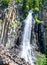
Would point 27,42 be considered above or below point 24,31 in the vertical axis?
below

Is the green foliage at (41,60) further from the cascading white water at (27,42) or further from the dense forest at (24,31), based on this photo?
the cascading white water at (27,42)

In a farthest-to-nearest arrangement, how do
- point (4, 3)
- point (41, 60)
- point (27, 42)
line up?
1. point (27, 42)
2. point (41, 60)
3. point (4, 3)

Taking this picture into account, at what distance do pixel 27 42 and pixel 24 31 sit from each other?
0.60 metres

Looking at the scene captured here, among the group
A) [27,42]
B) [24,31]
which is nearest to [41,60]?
[27,42]

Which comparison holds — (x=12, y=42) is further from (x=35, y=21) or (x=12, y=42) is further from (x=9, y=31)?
(x=35, y=21)

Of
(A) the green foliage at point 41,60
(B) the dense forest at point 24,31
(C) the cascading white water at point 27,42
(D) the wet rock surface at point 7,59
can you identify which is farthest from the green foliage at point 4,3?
(A) the green foliage at point 41,60

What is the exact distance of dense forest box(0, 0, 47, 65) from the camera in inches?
412

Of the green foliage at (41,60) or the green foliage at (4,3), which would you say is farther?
the green foliage at (41,60)

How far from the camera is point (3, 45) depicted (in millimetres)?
10047

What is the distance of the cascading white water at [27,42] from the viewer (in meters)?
12.1

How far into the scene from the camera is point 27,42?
13109 mm

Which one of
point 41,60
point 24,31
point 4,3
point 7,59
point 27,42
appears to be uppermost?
point 4,3

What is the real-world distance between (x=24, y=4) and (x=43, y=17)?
175cm

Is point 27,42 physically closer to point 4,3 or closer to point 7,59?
point 4,3
